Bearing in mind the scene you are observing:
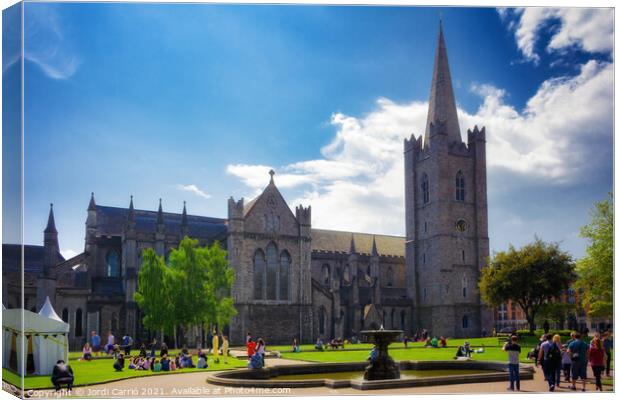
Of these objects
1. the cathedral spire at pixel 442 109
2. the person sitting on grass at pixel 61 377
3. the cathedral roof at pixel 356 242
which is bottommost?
the person sitting on grass at pixel 61 377

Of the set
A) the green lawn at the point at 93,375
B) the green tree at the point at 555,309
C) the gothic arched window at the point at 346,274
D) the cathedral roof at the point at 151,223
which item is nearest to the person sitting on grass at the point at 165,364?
the green lawn at the point at 93,375

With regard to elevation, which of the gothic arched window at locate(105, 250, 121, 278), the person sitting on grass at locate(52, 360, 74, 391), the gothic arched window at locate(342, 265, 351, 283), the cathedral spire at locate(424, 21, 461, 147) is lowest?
the person sitting on grass at locate(52, 360, 74, 391)

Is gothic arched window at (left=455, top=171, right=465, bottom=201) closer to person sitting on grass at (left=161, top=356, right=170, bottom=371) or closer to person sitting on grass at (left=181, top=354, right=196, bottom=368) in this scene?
person sitting on grass at (left=181, top=354, right=196, bottom=368)

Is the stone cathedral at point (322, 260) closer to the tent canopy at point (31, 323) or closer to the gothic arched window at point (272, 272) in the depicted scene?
the gothic arched window at point (272, 272)

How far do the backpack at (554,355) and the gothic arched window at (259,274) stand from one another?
42507 mm

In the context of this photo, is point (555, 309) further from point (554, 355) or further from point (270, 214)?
point (554, 355)

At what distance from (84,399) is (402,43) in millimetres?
15477

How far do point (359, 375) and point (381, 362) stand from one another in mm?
3907

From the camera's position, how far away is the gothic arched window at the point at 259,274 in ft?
203

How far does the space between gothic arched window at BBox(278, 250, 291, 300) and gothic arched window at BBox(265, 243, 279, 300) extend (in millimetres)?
448

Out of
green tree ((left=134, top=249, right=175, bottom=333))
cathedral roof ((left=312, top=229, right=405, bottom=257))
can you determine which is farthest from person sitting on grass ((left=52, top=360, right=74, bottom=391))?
Answer: cathedral roof ((left=312, top=229, right=405, bottom=257))

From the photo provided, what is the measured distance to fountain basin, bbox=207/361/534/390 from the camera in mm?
21656

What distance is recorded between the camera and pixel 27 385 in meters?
20.5

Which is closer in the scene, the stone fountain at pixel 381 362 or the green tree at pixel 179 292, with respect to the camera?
the stone fountain at pixel 381 362
